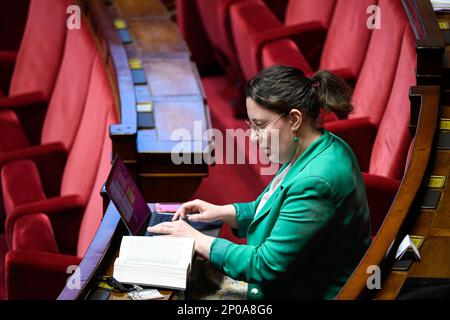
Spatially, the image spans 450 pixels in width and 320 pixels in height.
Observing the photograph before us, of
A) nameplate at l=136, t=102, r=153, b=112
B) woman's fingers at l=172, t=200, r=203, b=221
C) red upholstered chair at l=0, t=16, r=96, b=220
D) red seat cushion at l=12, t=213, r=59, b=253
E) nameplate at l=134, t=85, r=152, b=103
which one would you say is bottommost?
red seat cushion at l=12, t=213, r=59, b=253

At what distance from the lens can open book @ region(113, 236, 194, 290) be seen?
713 mm

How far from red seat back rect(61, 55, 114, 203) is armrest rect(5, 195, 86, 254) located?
0.03 meters

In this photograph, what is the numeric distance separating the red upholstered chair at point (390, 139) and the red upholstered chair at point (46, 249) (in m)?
0.38

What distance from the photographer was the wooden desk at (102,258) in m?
0.72

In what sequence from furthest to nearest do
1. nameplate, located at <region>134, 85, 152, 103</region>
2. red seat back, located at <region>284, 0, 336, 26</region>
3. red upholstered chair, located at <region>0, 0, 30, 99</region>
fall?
red upholstered chair, located at <region>0, 0, 30, 99</region> < red seat back, located at <region>284, 0, 336, 26</region> < nameplate, located at <region>134, 85, 152, 103</region>

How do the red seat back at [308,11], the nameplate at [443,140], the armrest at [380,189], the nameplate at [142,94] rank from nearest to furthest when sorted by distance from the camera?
the nameplate at [443,140]
the armrest at [380,189]
the nameplate at [142,94]
the red seat back at [308,11]

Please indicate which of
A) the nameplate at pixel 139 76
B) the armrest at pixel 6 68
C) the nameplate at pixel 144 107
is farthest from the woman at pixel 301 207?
the armrest at pixel 6 68

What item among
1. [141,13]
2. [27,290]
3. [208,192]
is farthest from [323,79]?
[141,13]

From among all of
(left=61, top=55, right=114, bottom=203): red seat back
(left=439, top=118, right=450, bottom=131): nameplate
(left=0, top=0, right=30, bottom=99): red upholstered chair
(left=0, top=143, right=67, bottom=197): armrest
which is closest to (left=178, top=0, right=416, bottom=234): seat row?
(left=439, top=118, right=450, bottom=131): nameplate

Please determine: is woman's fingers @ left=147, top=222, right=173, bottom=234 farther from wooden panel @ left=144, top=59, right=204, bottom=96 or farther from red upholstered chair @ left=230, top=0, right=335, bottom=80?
red upholstered chair @ left=230, top=0, right=335, bottom=80

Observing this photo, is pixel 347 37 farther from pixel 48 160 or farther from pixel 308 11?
pixel 48 160

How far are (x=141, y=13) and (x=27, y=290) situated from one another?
30.7 inches

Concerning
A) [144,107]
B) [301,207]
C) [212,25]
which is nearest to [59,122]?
[144,107]

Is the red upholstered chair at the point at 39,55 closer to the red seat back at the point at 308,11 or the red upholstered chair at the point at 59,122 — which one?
the red upholstered chair at the point at 59,122
